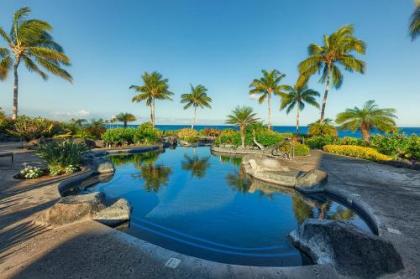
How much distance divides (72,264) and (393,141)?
19.1 meters

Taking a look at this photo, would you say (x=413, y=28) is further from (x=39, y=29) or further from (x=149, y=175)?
(x=39, y=29)

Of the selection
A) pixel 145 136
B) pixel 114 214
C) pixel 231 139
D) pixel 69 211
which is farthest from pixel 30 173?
pixel 231 139

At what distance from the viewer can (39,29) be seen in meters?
24.3

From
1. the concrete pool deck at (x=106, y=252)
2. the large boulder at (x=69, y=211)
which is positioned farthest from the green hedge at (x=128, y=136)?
the large boulder at (x=69, y=211)

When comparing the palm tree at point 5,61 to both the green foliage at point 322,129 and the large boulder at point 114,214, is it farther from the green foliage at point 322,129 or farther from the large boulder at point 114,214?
the green foliage at point 322,129

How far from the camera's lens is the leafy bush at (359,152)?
15373 millimetres

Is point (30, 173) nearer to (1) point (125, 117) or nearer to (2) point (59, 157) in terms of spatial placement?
(2) point (59, 157)

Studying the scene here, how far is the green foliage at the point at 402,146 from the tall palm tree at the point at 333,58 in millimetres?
11679

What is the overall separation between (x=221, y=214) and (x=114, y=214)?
3154mm

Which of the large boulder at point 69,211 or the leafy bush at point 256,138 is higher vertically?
the leafy bush at point 256,138

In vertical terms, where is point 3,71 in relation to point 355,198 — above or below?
above

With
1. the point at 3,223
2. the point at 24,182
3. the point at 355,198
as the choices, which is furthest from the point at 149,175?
the point at 355,198

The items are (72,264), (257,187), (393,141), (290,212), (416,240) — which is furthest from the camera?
(393,141)

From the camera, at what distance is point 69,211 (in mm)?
5109
